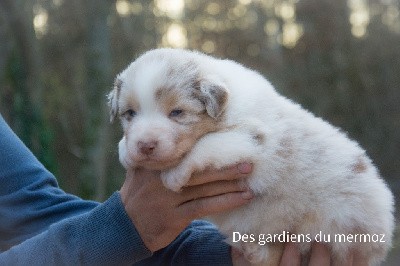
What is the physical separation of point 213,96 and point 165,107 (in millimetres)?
218

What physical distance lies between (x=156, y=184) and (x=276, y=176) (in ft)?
1.72

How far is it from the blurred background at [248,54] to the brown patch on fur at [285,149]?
704 centimetres

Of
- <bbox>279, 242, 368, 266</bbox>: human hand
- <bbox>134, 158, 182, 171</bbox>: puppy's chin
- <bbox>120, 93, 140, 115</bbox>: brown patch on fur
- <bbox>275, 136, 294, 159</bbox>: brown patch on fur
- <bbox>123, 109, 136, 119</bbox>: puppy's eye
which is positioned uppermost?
<bbox>120, 93, 140, 115</bbox>: brown patch on fur

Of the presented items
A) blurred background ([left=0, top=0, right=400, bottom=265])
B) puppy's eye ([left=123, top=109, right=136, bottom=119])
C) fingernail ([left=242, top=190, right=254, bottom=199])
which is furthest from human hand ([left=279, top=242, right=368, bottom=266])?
blurred background ([left=0, top=0, right=400, bottom=265])

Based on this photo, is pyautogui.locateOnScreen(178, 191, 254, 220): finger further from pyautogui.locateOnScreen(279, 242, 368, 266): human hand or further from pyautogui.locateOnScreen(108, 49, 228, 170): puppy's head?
pyautogui.locateOnScreen(279, 242, 368, 266): human hand

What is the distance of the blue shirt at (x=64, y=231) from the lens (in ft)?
8.59

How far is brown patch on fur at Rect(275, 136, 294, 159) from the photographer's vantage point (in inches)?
109

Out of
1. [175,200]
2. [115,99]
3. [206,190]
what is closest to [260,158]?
[206,190]

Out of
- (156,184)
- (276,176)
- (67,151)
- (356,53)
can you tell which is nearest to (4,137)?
(156,184)

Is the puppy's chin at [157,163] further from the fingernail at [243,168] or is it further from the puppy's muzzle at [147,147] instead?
the fingernail at [243,168]

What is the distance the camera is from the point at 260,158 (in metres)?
2.74

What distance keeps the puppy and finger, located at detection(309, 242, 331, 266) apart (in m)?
0.03

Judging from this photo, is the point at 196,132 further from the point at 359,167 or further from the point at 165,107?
the point at 359,167

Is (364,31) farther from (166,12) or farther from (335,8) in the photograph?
(166,12)
